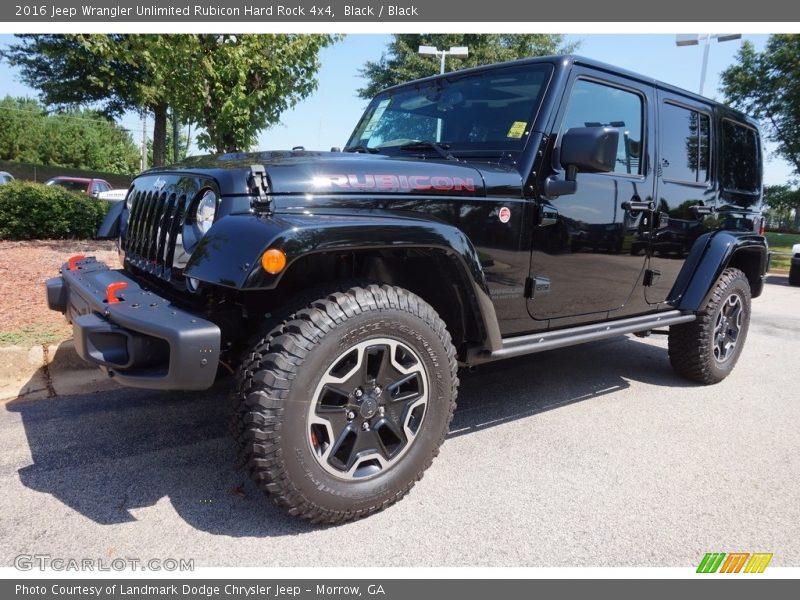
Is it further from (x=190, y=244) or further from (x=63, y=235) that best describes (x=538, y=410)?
(x=63, y=235)

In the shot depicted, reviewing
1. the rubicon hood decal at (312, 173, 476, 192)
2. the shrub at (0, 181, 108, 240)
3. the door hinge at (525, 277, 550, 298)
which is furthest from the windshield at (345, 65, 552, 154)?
the shrub at (0, 181, 108, 240)

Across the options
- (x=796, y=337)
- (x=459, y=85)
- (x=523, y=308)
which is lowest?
(x=796, y=337)

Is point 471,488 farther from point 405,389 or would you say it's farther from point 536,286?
point 536,286

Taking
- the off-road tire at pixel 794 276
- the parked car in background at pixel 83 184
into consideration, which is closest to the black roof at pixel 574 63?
the off-road tire at pixel 794 276

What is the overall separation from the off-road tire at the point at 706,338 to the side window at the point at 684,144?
85 centimetres

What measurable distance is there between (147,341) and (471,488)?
5.17 feet

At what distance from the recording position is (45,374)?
3.64m

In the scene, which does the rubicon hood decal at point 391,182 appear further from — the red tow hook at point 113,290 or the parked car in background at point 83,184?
the parked car in background at point 83,184

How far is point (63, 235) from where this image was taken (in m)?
9.31

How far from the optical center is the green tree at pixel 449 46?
21344 mm

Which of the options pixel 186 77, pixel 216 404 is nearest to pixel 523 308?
pixel 216 404

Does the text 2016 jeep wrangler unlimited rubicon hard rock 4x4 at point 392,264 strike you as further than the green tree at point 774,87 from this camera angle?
No

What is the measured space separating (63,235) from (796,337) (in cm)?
1074

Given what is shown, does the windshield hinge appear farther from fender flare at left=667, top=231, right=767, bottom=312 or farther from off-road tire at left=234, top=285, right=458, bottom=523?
fender flare at left=667, top=231, right=767, bottom=312
